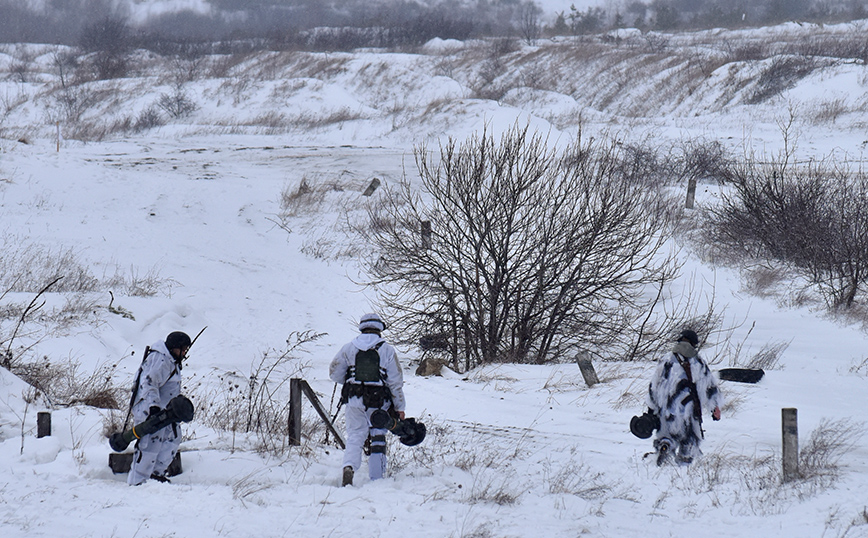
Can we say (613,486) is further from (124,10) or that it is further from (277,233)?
(124,10)

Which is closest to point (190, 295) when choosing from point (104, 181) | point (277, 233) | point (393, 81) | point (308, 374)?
point (308, 374)

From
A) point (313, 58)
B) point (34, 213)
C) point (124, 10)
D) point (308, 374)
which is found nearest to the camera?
point (308, 374)

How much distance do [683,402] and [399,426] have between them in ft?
9.84

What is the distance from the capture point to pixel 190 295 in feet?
53.8

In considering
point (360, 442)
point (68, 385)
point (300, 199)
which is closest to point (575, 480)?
point (360, 442)

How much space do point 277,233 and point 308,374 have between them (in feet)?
35.0

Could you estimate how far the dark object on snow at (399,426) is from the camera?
21.6 feet

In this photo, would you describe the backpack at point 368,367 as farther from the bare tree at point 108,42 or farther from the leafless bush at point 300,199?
the bare tree at point 108,42

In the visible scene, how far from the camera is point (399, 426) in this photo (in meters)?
6.71

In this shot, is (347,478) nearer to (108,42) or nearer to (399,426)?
(399,426)

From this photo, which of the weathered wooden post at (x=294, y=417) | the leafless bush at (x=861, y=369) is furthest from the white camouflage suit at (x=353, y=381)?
the leafless bush at (x=861, y=369)

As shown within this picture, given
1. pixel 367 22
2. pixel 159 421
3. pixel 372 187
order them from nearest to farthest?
pixel 159 421, pixel 372 187, pixel 367 22

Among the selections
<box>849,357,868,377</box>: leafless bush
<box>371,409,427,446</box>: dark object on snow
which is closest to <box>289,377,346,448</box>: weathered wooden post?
<box>371,409,427,446</box>: dark object on snow

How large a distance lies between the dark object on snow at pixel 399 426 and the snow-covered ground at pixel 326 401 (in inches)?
15.3
